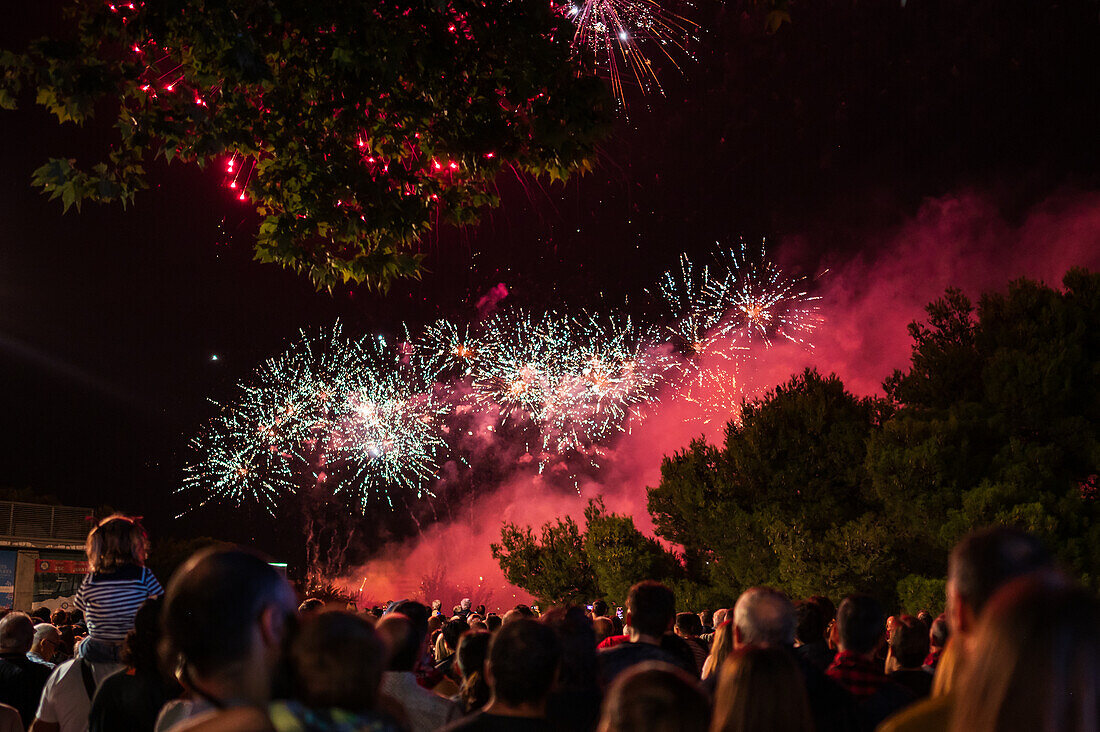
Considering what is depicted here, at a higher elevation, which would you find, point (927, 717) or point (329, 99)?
point (329, 99)

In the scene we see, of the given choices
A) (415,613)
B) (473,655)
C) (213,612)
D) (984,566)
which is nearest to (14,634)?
(415,613)

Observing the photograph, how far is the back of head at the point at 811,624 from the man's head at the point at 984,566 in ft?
10.7

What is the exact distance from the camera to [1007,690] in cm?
169

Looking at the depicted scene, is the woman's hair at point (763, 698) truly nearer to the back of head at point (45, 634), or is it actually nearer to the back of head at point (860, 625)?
the back of head at point (860, 625)

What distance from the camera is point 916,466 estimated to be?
23.9 metres

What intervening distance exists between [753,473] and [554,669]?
87.5 feet

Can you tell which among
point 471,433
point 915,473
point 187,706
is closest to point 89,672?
point 187,706

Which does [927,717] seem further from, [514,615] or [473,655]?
[514,615]

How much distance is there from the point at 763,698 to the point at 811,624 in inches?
138

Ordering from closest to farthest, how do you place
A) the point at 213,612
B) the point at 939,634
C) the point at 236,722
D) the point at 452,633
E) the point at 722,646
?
the point at 236,722 → the point at 213,612 → the point at 722,646 → the point at 939,634 → the point at 452,633

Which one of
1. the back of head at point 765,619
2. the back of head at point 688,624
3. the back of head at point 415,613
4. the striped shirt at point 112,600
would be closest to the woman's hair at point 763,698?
the back of head at point 765,619

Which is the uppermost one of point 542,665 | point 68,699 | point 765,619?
point 765,619

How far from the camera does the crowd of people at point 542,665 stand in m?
1.75

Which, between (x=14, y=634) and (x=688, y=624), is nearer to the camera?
(x=14, y=634)
